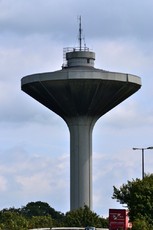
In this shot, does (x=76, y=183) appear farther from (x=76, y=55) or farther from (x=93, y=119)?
(x=76, y=55)

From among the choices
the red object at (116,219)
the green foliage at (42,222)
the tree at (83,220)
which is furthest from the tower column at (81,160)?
the red object at (116,219)

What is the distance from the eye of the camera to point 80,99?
116688 millimetres

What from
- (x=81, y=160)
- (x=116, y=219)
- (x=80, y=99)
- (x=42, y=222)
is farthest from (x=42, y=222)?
(x=116, y=219)

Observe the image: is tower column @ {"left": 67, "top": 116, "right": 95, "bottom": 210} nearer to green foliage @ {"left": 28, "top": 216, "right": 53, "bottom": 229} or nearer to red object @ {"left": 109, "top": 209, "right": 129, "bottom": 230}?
green foliage @ {"left": 28, "top": 216, "right": 53, "bottom": 229}

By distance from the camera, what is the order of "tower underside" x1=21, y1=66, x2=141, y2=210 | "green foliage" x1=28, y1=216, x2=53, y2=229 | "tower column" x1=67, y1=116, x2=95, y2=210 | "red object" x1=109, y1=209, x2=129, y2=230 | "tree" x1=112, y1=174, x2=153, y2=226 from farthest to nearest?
1. "tower column" x1=67, y1=116, x2=95, y2=210
2. "tower underside" x1=21, y1=66, x2=141, y2=210
3. "green foliage" x1=28, y1=216, x2=53, y2=229
4. "tree" x1=112, y1=174, x2=153, y2=226
5. "red object" x1=109, y1=209, x2=129, y2=230

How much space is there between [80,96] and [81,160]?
35.8 feet

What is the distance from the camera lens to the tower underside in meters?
115

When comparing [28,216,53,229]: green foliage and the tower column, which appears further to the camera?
the tower column

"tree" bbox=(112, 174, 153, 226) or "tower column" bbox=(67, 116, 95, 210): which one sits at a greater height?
"tower column" bbox=(67, 116, 95, 210)

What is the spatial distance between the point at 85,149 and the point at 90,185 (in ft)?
17.5

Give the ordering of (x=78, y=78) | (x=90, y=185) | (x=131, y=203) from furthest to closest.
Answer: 1. (x=90, y=185)
2. (x=78, y=78)
3. (x=131, y=203)

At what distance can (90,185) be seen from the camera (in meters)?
122

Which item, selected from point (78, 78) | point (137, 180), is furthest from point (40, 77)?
point (137, 180)

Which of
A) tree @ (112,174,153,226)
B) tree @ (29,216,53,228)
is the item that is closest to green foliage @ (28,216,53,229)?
tree @ (29,216,53,228)
